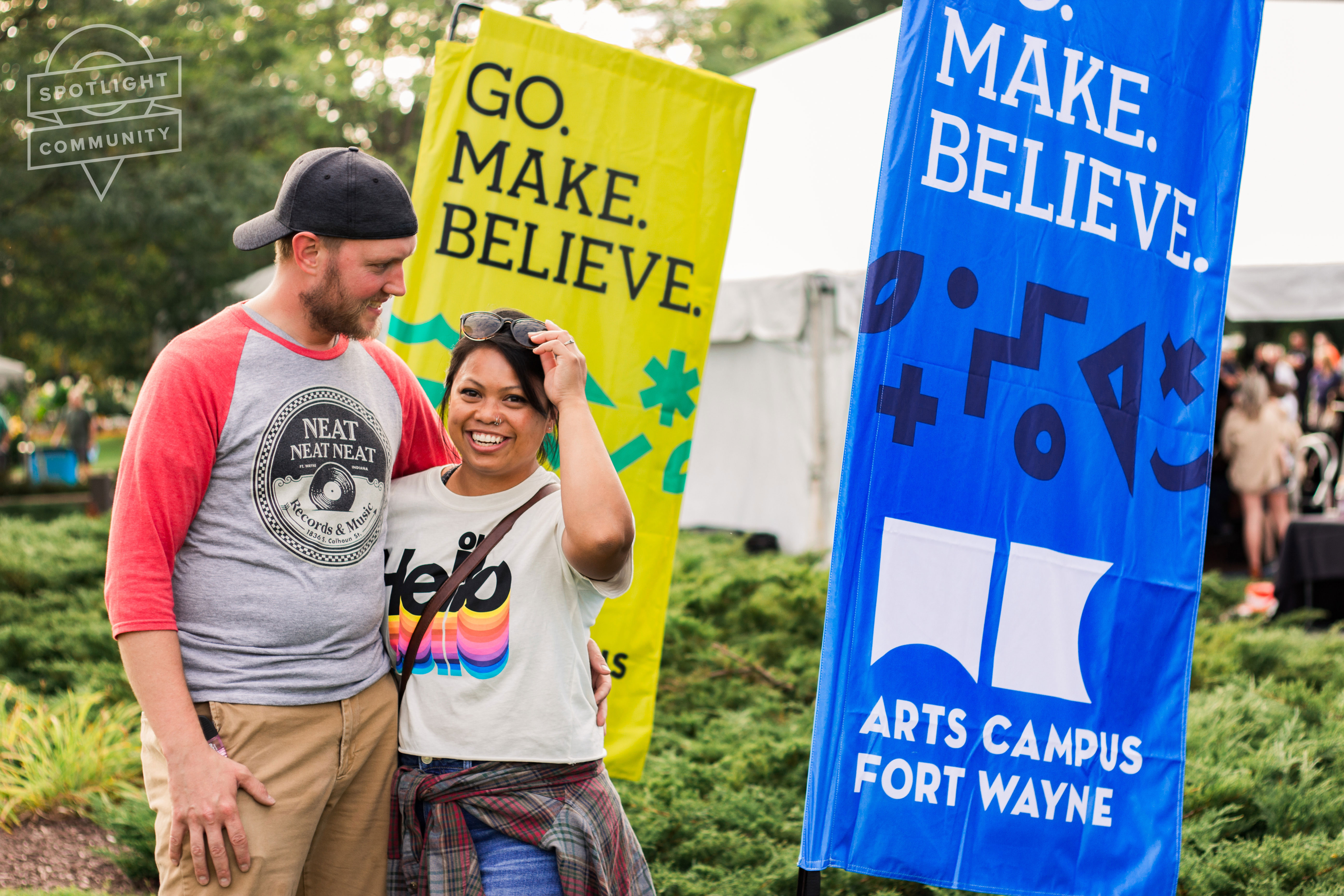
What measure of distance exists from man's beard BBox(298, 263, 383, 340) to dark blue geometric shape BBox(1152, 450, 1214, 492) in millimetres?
1749

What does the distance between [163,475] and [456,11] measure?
2.18m

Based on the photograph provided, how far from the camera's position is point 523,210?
359cm

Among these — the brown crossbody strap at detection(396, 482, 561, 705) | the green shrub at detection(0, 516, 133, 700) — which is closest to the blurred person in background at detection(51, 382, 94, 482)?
the green shrub at detection(0, 516, 133, 700)

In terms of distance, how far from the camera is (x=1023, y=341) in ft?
7.99

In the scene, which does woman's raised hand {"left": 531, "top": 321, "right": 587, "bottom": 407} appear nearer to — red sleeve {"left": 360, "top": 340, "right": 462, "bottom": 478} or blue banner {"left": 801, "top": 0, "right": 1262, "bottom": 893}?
red sleeve {"left": 360, "top": 340, "right": 462, "bottom": 478}

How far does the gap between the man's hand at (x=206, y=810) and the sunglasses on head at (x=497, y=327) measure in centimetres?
84

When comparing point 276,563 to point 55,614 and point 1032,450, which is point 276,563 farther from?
point 55,614

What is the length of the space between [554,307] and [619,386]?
1.07ft

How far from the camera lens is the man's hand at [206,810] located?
183 centimetres

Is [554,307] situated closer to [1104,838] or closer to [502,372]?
[502,372]

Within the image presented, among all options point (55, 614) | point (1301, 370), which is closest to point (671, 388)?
point (55, 614)

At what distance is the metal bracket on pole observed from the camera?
349 centimetres

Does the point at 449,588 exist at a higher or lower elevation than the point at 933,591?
lower

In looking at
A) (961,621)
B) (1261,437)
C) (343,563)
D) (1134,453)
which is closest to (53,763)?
(343,563)
